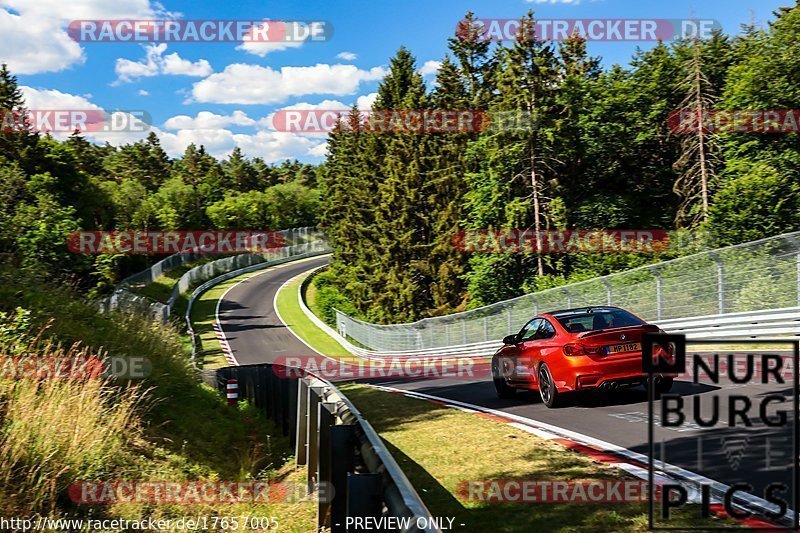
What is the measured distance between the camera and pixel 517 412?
33.8 feet

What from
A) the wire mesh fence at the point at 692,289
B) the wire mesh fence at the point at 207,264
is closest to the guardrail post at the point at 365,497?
the wire mesh fence at the point at 692,289

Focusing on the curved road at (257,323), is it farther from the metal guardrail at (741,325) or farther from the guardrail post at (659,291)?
the metal guardrail at (741,325)

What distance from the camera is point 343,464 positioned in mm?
5105

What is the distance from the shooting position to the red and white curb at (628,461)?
4.77 metres

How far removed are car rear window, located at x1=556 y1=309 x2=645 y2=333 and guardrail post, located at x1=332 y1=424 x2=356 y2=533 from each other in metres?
5.66

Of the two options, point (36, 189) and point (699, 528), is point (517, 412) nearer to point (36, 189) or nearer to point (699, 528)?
point (699, 528)

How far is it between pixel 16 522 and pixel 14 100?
226 feet

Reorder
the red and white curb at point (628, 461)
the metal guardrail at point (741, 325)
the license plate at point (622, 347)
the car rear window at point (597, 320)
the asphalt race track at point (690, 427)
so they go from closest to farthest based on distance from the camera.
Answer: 1. the red and white curb at point (628, 461)
2. the asphalt race track at point (690, 427)
3. the license plate at point (622, 347)
4. the car rear window at point (597, 320)
5. the metal guardrail at point (741, 325)

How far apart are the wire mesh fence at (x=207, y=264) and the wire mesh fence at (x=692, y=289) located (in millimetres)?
15164

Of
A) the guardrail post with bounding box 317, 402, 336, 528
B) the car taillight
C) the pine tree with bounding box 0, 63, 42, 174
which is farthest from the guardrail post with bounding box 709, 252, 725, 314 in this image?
the pine tree with bounding box 0, 63, 42, 174

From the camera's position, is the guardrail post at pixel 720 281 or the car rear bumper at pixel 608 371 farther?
the guardrail post at pixel 720 281

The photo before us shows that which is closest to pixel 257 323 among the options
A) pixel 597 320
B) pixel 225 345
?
pixel 225 345

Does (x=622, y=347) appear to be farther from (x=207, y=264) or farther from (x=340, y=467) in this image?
(x=207, y=264)

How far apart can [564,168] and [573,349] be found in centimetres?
3483
